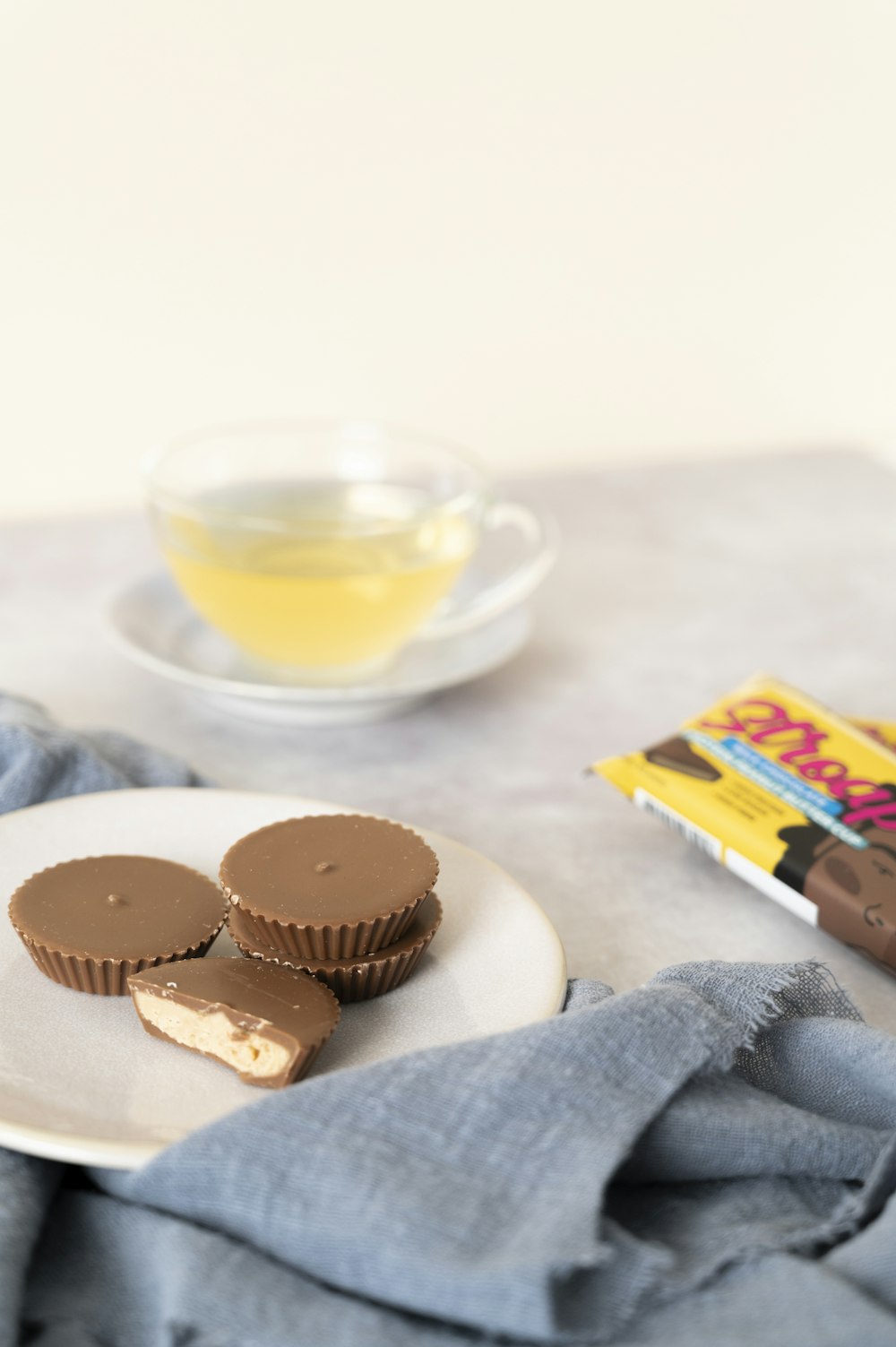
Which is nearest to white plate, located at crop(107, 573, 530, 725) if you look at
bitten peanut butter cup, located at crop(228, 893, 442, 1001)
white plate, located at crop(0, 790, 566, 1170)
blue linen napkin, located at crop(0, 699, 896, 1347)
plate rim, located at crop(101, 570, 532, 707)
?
plate rim, located at crop(101, 570, 532, 707)

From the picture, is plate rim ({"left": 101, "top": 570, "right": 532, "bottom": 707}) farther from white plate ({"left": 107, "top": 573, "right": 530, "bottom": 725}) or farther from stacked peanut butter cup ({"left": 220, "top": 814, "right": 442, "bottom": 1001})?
stacked peanut butter cup ({"left": 220, "top": 814, "right": 442, "bottom": 1001})

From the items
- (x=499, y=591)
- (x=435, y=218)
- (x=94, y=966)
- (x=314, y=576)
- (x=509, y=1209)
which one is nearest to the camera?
(x=509, y=1209)

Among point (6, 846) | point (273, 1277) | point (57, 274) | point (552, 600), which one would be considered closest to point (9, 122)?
point (57, 274)

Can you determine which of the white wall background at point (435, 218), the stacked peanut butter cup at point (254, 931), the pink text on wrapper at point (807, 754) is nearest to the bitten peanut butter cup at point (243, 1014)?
the stacked peanut butter cup at point (254, 931)

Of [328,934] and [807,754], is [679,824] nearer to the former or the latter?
[807,754]

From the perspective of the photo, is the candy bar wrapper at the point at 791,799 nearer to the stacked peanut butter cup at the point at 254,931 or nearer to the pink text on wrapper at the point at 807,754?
the pink text on wrapper at the point at 807,754

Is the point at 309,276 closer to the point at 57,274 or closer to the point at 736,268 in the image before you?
the point at 57,274

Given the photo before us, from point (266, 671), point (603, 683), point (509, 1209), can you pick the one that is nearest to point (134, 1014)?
point (509, 1209)
